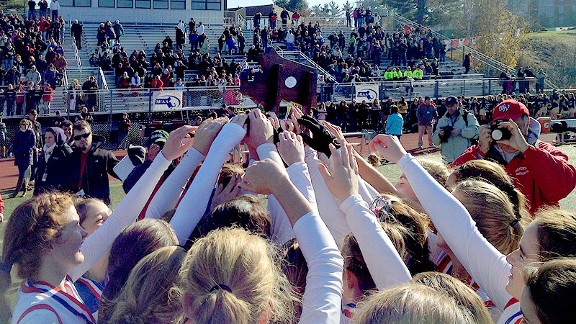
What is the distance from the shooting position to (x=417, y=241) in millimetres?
2678

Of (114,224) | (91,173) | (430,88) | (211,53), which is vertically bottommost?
(91,173)

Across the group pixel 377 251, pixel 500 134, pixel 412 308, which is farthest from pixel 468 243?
pixel 500 134

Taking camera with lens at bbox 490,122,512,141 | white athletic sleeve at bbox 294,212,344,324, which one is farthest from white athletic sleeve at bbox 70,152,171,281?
camera with lens at bbox 490,122,512,141

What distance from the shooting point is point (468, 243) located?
248 cm

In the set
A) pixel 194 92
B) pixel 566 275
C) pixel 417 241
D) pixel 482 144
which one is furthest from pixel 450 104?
pixel 194 92

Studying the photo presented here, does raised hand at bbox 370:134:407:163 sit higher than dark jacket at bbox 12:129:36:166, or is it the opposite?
raised hand at bbox 370:134:407:163

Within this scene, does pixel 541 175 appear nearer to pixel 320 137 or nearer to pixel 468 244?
pixel 468 244

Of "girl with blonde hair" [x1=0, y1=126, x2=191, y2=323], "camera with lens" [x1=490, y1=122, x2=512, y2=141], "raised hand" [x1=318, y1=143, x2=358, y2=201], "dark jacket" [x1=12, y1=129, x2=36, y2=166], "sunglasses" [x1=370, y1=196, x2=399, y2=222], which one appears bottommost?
"dark jacket" [x1=12, y1=129, x2=36, y2=166]

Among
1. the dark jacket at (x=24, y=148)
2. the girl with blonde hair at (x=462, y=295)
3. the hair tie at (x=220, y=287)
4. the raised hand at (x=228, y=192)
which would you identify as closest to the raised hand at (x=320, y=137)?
the raised hand at (x=228, y=192)

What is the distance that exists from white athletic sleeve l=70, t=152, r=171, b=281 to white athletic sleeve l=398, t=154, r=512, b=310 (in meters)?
1.21

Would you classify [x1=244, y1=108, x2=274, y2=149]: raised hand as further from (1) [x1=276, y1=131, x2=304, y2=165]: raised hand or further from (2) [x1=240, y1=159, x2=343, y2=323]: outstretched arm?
(2) [x1=240, y1=159, x2=343, y2=323]: outstretched arm

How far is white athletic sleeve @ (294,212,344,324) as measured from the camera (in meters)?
1.98

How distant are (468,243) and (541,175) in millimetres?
1978

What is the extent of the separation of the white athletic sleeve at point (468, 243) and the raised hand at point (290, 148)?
0.51 metres
